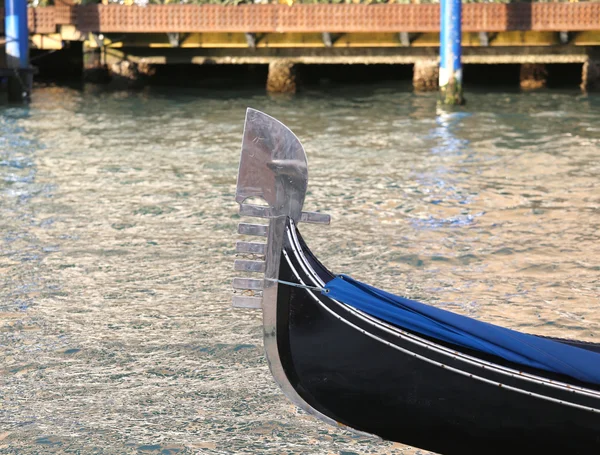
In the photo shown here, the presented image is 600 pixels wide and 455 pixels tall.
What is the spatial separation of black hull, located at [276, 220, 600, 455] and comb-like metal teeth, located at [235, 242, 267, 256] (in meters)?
0.16

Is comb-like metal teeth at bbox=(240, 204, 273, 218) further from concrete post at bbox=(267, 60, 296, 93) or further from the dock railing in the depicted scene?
concrete post at bbox=(267, 60, 296, 93)

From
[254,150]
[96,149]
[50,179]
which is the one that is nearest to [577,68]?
[96,149]

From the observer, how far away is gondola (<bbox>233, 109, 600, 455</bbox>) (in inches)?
157

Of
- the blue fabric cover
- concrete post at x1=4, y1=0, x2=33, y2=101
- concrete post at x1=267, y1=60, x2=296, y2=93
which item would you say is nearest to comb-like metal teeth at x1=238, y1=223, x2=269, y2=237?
the blue fabric cover

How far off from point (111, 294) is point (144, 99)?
40.7 feet

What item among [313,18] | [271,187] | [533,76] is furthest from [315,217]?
[533,76]

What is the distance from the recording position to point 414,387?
4.14m

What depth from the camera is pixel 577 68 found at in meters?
21.5

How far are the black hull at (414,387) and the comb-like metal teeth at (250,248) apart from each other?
16 centimetres

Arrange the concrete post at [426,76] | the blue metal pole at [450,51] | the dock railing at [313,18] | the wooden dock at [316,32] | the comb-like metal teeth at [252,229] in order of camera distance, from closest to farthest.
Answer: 1. the comb-like metal teeth at [252,229]
2. the blue metal pole at [450,51]
3. the dock railing at [313,18]
4. the wooden dock at [316,32]
5. the concrete post at [426,76]

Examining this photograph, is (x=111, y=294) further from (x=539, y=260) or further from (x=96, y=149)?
(x=96, y=149)

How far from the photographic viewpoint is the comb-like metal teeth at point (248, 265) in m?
4.29

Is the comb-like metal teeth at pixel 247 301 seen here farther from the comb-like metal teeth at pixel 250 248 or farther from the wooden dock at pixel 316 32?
the wooden dock at pixel 316 32

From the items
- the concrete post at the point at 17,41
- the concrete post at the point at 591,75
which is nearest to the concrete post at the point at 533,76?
the concrete post at the point at 591,75
